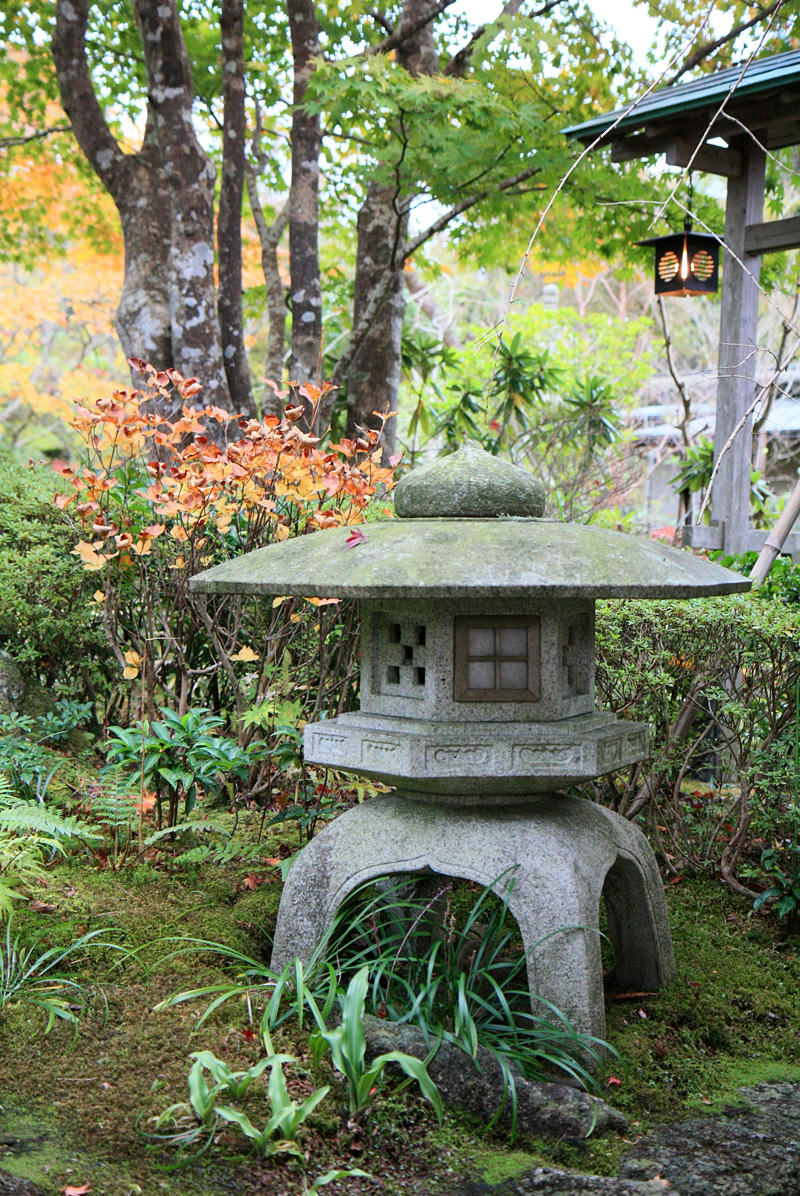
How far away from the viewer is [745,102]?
20.5ft

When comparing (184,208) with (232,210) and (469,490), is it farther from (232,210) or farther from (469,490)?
(469,490)

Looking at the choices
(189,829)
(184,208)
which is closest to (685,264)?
(184,208)

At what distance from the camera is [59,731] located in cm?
525

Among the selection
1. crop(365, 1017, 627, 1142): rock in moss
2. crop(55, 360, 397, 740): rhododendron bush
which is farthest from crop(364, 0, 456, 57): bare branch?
crop(365, 1017, 627, 1142): rock in moss

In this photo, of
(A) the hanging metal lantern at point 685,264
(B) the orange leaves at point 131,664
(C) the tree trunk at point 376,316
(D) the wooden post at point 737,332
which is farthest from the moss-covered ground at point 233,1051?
(C) the tree trunk at point 376,316

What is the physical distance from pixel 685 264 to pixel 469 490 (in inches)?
168

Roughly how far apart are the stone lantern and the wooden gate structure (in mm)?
3461

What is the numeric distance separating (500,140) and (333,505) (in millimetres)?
3931

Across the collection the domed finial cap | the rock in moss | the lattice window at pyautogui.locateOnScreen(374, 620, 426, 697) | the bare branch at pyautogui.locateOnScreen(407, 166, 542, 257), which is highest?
the bare branch at pyautogui.locateOnScreen(407, 166, 542, 257)

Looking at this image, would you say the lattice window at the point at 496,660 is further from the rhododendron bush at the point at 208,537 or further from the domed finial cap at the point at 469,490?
the rhododendron bush at the point at 208,537

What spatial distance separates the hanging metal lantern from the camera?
6.79m

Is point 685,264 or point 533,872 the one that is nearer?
point 533,872

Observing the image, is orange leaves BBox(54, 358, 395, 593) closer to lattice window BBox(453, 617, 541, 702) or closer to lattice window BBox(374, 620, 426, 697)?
lattice window BBox(374, 620, 426, 697)

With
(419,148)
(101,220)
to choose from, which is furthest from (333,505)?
(101,220)
